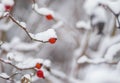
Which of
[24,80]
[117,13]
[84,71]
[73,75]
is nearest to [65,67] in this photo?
[84,71]

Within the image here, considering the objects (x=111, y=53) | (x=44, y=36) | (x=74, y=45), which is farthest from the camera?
(x=74, y=45)

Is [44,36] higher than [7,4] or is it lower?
lower

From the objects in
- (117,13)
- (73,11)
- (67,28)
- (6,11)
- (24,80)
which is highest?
(73,11)

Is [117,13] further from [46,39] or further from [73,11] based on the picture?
[73,11]

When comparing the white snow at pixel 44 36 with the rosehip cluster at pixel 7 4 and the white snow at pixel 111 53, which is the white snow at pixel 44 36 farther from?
the white snow at pixel 111 53

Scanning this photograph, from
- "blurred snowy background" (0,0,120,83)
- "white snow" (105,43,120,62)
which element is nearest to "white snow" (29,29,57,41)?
"blurred snowy background" (0,0,120,83)

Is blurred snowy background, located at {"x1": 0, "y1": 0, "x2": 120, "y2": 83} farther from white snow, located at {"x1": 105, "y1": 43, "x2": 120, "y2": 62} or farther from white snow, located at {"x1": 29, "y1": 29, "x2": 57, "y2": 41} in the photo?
white snow, located at {"x1": 29, "y1": 29, "x2": 57, "y2": 41}

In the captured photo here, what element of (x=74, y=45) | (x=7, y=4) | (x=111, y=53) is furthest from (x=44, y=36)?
(x=74, y=45)

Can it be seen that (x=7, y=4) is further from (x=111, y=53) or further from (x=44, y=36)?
(x=111, y=53)
